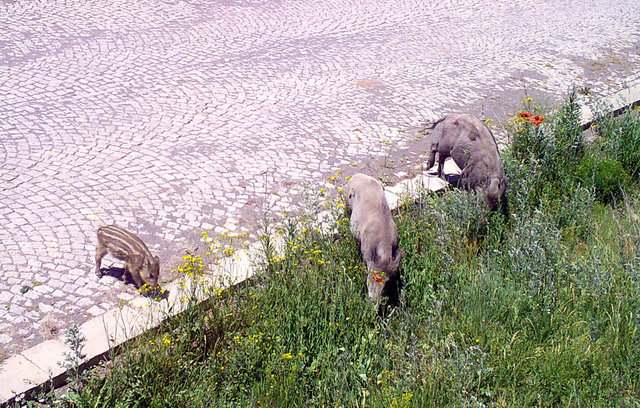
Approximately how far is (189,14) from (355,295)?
8.11 m

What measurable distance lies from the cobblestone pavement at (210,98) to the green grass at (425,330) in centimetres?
104

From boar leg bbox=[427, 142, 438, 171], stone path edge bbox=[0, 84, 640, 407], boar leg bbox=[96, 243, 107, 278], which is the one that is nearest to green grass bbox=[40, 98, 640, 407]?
stone path edge bbox=[0, 84, 640, 407]

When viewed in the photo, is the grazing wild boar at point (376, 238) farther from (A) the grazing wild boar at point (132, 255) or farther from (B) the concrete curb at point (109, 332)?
(A) the grazing wild boar at point (132, 255)

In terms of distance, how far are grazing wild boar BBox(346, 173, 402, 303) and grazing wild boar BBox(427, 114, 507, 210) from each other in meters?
1.23

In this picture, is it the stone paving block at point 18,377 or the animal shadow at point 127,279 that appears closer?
the stone paving block at point 18,377

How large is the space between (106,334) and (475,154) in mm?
3732

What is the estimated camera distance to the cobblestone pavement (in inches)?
233

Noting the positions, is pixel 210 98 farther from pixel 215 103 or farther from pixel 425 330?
pixel 425 330

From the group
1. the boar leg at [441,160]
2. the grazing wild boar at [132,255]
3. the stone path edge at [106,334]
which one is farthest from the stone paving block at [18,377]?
the boar leg at [441,160]

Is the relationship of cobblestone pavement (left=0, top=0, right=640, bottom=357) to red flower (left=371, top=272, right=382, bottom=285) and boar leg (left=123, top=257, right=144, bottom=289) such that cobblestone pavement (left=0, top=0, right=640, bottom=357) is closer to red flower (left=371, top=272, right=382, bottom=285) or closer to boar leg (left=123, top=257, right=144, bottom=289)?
boar leg (left=123, top=257, right=144, bottom=289)

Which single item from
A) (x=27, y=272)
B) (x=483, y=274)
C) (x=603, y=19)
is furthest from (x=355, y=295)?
(x=603, y=19)

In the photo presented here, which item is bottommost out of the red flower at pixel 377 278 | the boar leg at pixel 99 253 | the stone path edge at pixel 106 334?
the stone path edge at pixel 106 334

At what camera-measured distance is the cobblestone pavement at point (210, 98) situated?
233 inches

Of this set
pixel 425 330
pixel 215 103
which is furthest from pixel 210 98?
pixel 425 330
